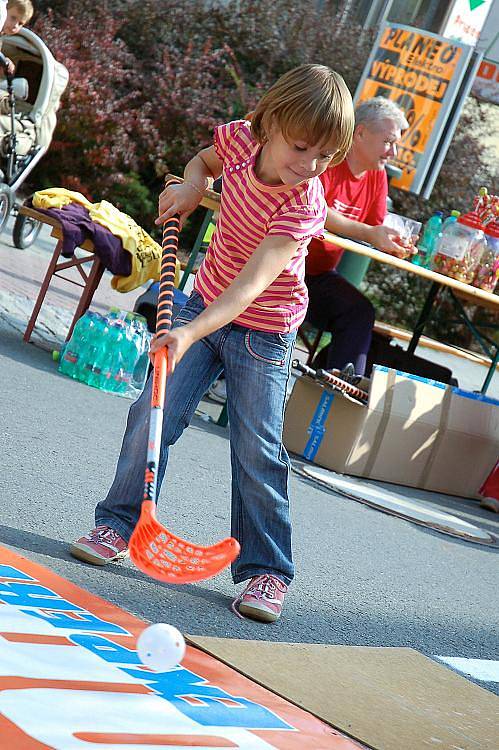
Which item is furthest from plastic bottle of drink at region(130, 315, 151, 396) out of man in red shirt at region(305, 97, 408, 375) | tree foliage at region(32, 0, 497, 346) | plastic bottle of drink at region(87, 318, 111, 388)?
tree foliage at region(32, 0, 497, 346)

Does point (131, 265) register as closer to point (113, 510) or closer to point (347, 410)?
point (347, 410)

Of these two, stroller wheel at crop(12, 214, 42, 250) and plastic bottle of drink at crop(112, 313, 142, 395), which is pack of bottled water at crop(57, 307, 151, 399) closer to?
plastic bottle of drink at crop(112, 313, 142, 395)

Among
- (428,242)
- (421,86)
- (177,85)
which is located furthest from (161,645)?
(177,85)

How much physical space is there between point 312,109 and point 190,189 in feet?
1.80

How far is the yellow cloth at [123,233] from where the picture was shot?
6.61m

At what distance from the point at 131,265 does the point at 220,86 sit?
26.0ft

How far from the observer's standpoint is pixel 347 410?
6.27 meters

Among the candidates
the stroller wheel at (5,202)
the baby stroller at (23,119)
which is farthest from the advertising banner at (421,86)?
the stroller wheel at (5,202)

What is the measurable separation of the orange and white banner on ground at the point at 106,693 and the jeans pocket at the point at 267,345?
830 mm

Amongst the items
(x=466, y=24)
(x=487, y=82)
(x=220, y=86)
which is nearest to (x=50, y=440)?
(x=466, y=24)

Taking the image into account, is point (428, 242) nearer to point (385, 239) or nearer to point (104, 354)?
point (385, 239)

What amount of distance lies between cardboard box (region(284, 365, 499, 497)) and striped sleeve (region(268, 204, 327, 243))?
3.04 metres

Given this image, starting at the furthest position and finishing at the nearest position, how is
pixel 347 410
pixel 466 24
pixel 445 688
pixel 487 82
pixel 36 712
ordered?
pixel 487 82, pixel 466 24, pixel 347 410, pixel 445 688, pixel 36 712

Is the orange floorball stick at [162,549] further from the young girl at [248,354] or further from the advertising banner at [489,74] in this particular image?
the advertising banner at [489,74]
